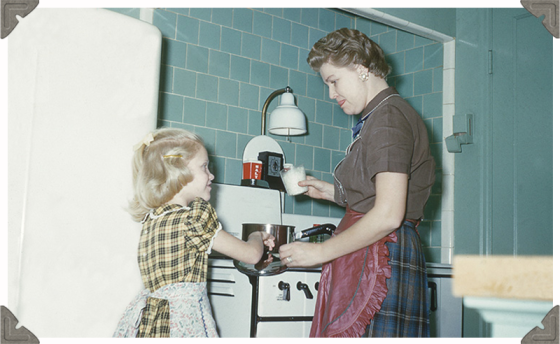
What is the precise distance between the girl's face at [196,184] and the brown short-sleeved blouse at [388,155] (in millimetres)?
474

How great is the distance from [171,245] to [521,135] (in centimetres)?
211

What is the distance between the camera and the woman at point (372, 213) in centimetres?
149

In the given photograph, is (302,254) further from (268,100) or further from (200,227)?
(268,100)

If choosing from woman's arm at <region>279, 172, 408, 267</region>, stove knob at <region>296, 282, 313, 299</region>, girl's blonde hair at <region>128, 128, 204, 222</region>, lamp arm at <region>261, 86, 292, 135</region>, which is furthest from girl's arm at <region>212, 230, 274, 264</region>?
lamp arm at <region>261, 86, 292, 135</region>

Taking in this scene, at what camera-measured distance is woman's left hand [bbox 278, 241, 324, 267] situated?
5.25ft

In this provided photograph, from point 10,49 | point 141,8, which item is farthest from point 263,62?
point 10,49

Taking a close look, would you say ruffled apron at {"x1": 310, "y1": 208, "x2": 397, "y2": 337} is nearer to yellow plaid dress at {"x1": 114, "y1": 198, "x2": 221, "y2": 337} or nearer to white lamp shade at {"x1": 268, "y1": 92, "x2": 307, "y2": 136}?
yellow plaid dress at {"x1": 114, "y1": 198, "x2": 221, "y2": 337}

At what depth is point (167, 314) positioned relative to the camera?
68.0 inches

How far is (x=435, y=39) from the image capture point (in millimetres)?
3279

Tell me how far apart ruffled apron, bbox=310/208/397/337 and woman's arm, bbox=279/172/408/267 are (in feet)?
0.20

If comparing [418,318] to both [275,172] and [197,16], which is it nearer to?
[275,172]

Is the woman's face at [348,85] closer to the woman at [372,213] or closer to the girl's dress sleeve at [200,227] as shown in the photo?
the woman at [372,213]

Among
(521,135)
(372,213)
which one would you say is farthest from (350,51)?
(521,135)

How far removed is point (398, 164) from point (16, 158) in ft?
3.59
